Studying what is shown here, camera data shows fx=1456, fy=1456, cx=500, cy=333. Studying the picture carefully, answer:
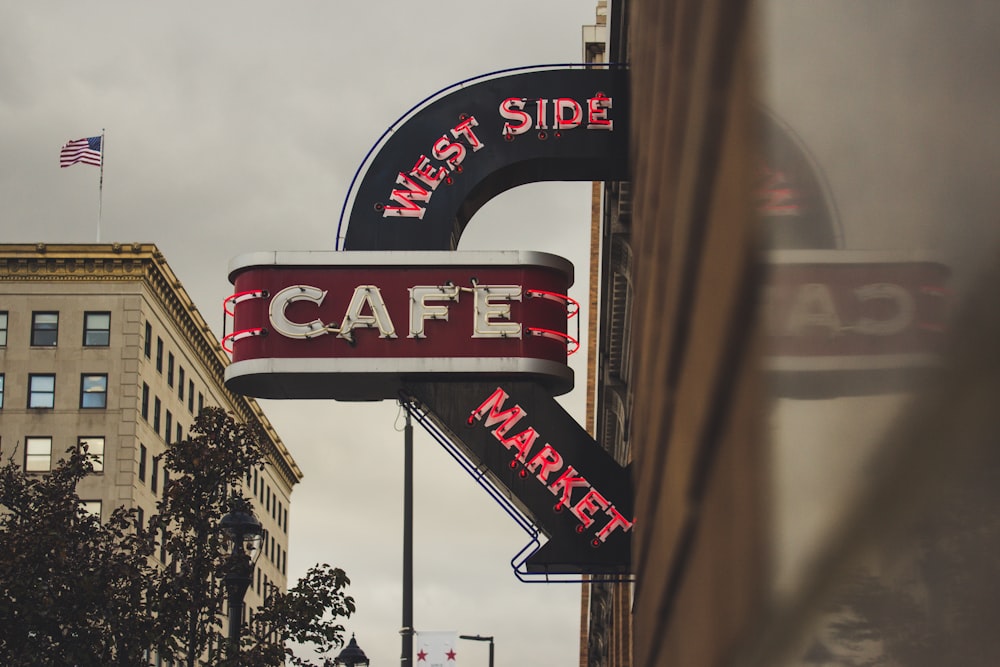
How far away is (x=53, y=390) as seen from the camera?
7756cm

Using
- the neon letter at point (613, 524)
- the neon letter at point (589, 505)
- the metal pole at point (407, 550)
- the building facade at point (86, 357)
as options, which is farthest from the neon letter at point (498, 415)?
the building facade at point (86, 357)

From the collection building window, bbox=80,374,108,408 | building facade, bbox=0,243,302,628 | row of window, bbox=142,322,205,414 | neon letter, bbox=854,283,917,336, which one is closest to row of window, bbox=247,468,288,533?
row of window, bbox=142,322,205,414

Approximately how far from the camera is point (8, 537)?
22.3 metres

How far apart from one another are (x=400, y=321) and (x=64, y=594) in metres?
10.3

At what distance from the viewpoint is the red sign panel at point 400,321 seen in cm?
1483

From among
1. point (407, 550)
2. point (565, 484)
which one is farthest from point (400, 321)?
point (407, 550)

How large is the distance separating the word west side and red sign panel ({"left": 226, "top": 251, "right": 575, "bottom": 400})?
2.60 feet

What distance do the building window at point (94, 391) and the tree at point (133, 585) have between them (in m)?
53.9

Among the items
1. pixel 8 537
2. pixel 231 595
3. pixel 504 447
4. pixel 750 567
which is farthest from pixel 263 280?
pixel 750 567

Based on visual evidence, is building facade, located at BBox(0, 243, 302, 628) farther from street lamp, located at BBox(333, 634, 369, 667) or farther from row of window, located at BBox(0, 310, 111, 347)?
street lamp, located at BBox(333, 634, 369, 667)

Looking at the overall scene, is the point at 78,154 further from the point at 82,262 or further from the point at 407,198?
the point at 407,198

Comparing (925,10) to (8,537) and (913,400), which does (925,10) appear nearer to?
(913,400)

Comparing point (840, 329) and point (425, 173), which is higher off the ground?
point (425, 173)

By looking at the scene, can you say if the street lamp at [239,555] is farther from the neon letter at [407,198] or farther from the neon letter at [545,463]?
the neon letter at [545,463]
